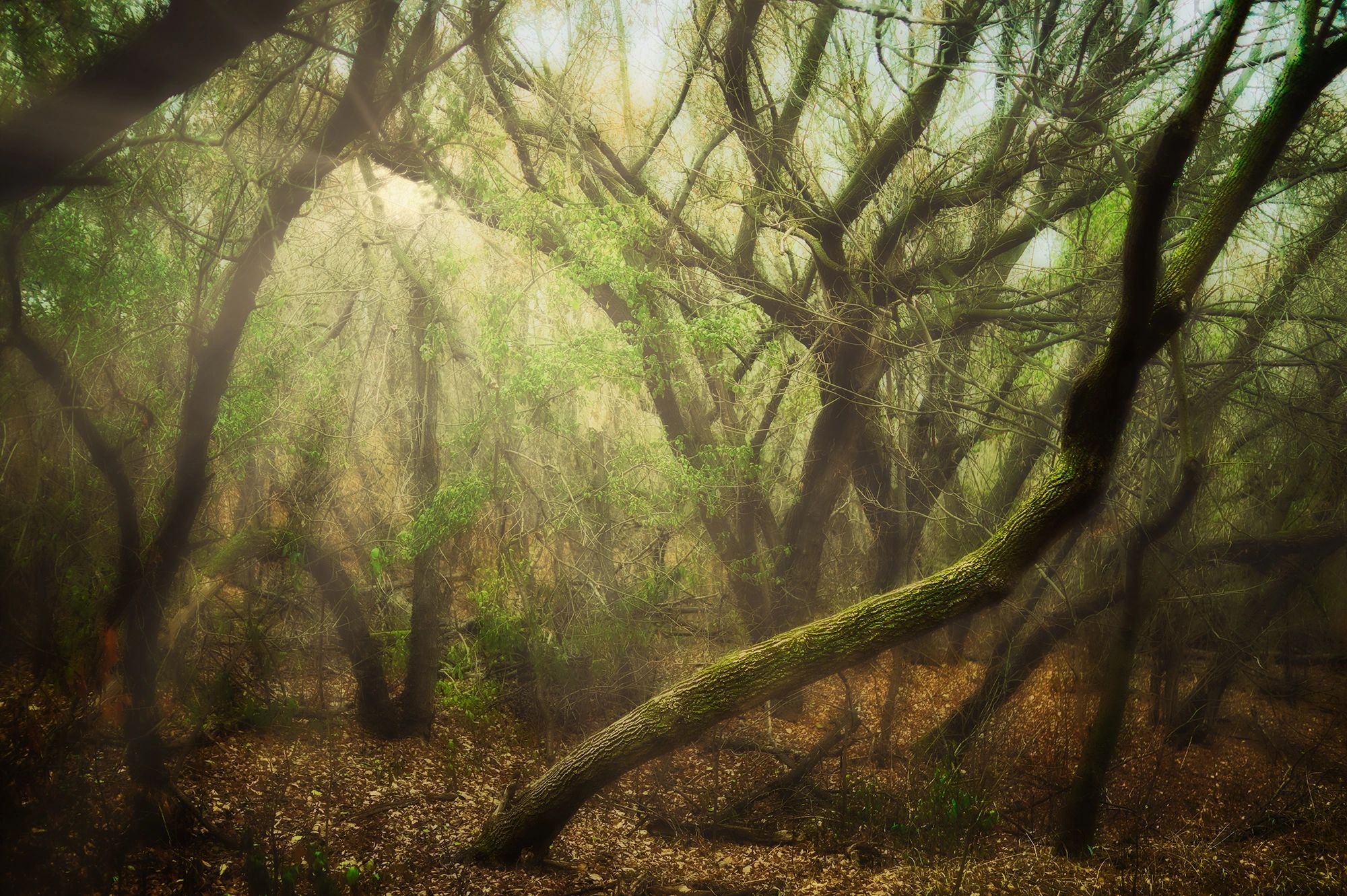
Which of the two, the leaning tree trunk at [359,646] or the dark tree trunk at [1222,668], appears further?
the dark tree trunk at [1222,668]

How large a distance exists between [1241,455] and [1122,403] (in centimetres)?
501

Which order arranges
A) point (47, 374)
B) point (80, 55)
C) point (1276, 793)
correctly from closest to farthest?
point (80, 55) → point (47, 374) → point (1276, 793)

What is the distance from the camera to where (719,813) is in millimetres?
7035

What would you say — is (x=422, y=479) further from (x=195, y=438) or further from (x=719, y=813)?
(x=719, y=813)

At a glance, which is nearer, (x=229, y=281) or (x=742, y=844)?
(x=229, y=281)

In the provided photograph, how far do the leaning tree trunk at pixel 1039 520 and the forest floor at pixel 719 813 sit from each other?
76cm

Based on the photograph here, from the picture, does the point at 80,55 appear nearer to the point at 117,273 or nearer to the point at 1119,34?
the point at 117,273

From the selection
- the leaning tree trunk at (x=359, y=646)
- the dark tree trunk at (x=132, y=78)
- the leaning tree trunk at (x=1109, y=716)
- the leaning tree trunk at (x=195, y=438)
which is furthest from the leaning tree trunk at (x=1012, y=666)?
the dark tree trunk at (x=132, y=78)

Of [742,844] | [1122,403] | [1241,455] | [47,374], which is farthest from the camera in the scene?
[1241,455]

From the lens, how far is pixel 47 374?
4707 mm

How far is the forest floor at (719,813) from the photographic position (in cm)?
457

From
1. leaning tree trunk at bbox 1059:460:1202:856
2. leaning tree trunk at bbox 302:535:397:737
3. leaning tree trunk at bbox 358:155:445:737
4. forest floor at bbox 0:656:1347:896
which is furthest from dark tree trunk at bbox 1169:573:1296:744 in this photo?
leaning tree trunk at bbox 302:535:397:737

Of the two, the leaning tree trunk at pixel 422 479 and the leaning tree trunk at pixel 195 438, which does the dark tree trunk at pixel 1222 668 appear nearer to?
the leaning tree trunk at pixel 422 479

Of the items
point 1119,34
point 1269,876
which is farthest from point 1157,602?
point 1119,34
